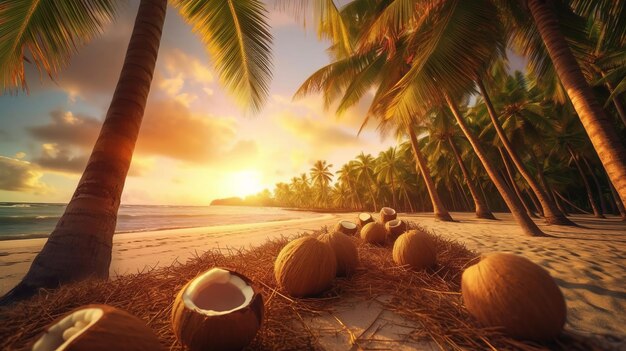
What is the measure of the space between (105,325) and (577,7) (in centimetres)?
832

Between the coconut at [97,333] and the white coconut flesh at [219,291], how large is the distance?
302mm

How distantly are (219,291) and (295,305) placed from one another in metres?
0.65

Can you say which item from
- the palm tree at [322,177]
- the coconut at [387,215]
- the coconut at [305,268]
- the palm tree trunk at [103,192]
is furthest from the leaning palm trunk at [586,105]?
the palm tree at [322,177]

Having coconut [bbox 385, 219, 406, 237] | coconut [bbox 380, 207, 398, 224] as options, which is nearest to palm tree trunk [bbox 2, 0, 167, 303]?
coconut [bbox 385, 219, 406, 237]

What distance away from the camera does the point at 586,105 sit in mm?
3180

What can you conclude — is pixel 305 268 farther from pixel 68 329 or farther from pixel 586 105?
pixel 586 105

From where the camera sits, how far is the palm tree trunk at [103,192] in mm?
2137

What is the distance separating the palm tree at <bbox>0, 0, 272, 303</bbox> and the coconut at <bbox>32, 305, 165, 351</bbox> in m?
1.72

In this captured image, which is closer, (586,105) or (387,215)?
(586,105)

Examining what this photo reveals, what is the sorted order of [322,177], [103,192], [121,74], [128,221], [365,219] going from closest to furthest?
[103,192] < [121,74] < [365,219] < [128,221] < [322,177]

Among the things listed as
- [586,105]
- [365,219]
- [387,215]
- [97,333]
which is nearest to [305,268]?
[97,333]

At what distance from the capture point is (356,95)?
9.62m

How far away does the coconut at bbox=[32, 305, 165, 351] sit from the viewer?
2.72 ft

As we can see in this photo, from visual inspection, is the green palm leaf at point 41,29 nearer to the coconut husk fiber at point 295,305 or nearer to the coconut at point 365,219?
the coconut husk fiber at point 295,305
